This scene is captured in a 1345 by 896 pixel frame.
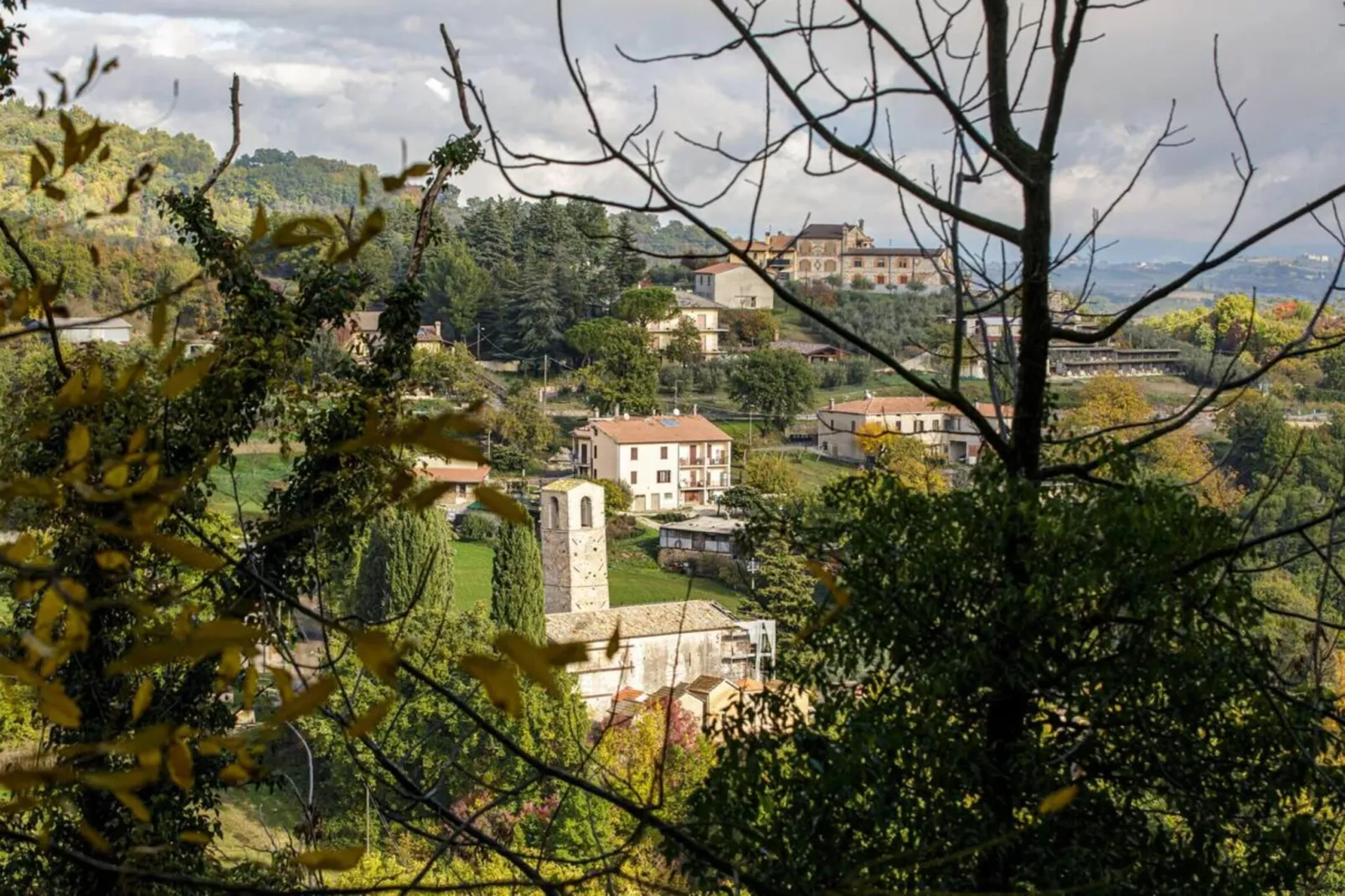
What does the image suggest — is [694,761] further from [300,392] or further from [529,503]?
[529,503]

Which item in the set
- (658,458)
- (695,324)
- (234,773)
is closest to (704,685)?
(658,458)

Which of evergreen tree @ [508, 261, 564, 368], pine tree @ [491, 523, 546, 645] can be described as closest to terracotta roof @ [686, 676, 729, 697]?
pine tree @ [491, 523, 546, 645]

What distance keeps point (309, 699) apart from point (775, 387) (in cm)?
3668

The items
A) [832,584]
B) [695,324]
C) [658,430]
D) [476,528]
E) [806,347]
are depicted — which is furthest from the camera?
[806,347]

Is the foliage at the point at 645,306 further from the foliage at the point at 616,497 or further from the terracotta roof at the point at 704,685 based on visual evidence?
the terracotta roof at the point at 704,685

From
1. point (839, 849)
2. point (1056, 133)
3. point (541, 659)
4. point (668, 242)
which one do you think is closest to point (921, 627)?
point (839, 849)

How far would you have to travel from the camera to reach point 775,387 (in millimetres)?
37375

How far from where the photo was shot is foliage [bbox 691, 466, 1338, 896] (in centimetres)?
232

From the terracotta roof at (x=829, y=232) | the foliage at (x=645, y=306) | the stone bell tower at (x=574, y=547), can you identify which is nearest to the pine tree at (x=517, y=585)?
the stone bell tower at (x=574, y=547)

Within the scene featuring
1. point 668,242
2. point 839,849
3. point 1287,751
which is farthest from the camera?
point 668,242

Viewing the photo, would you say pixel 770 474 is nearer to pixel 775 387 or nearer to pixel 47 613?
pixel 775 387

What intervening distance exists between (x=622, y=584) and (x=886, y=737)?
23285 millimetres

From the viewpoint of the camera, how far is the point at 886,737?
2.35 metres

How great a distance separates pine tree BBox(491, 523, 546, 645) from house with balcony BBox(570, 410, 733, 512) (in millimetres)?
12415
